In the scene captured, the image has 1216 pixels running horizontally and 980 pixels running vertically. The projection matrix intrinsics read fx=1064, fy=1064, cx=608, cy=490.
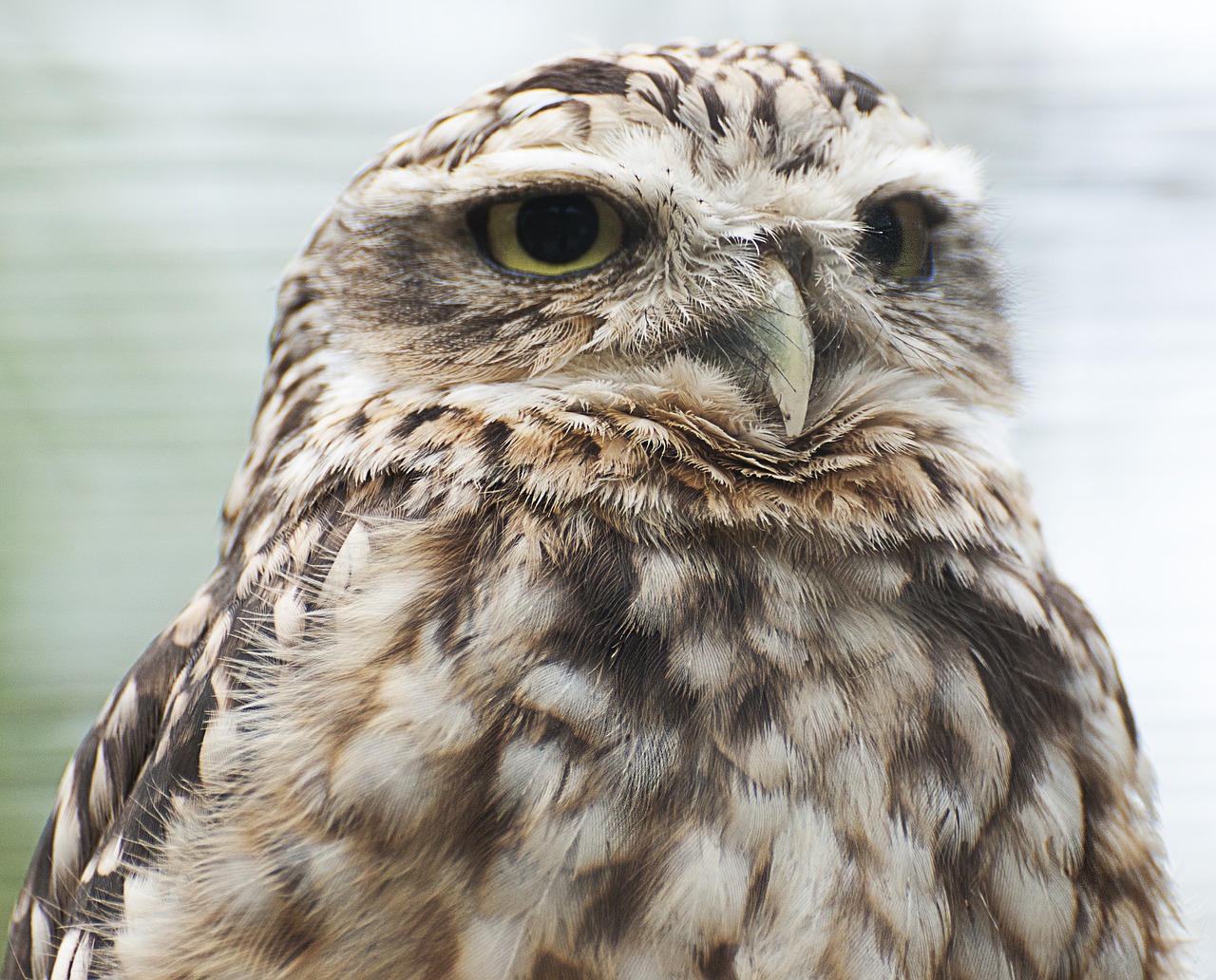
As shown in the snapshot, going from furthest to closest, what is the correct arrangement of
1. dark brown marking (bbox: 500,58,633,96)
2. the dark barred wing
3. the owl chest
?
dark brown marking (bbox: 500,58,633,96) < the dark barred wing < the owl chest

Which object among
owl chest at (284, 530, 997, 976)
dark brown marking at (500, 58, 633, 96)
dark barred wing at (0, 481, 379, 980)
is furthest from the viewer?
dark brown marking at (500, 58, 633, 96)

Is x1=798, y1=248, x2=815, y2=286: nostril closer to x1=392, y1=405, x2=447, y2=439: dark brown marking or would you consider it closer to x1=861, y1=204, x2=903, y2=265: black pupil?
x1=861, y1=204, x2=903, y2=265: black pupil

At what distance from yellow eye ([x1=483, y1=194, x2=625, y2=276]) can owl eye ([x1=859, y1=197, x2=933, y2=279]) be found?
0.77ft

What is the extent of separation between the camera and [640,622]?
799mm

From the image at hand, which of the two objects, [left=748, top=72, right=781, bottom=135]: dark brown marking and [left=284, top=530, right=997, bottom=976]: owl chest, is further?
[left=748, top=72, right=781, bottom=135]: dark brown marking

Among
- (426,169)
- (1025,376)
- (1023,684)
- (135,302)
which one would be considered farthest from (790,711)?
(135,302)

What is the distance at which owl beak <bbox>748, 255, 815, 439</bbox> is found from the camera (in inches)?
34.0

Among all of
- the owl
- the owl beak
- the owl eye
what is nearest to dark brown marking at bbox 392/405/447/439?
the owl

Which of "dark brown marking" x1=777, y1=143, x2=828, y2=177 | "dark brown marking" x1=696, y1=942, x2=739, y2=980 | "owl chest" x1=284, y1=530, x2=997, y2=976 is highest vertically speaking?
"dark brown marking" x1=777, y1=143, x2=828, y2=177

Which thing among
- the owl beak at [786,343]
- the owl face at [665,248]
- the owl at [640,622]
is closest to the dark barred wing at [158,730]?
the owl at [640,622]

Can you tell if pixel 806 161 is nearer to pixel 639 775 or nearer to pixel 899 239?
pixel 899 239

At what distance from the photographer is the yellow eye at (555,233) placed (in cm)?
90

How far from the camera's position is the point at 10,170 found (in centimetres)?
244

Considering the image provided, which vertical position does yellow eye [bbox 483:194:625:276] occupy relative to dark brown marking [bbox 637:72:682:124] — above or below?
below
